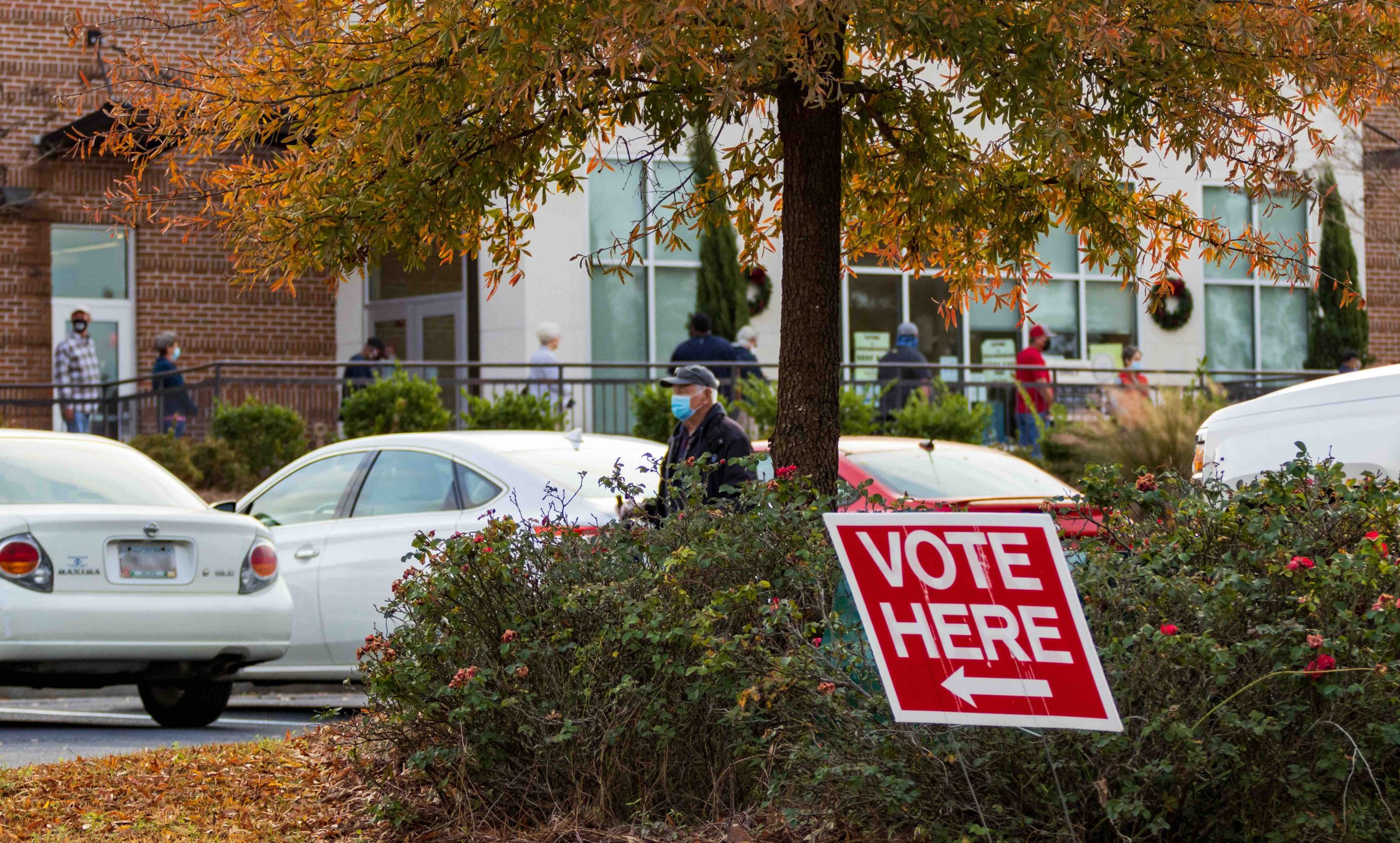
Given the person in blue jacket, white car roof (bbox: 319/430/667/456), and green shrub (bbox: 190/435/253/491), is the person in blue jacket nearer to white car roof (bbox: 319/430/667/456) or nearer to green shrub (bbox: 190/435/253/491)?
green shrub (bbox: 190/435/253/491)

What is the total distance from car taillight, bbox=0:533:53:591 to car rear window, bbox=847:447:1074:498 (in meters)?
4.46

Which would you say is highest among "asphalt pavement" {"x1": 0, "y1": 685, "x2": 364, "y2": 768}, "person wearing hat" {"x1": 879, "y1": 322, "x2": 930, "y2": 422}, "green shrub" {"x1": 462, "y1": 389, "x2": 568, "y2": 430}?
"person wearing hat" {"x1": 879, "y1": 322, "x2": 930, "y2": 422}

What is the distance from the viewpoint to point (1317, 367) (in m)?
24.7

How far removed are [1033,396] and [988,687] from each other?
637 inches

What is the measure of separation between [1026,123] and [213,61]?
3187 mm

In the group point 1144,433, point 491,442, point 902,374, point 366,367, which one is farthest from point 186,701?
point 902,374

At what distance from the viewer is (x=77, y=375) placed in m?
19.7

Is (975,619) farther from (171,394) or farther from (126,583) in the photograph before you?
(171,394)

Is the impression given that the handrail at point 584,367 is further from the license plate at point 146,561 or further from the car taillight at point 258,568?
the license plate at point 146,561

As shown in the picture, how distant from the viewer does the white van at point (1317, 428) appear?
24.8ft

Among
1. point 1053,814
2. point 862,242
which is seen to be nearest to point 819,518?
point 1053,814

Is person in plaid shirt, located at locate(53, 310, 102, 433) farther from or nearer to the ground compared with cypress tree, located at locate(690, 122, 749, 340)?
nearer to the ground

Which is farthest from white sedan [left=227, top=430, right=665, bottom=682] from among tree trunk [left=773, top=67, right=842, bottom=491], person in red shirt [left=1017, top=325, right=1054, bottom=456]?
person in red shirt [left=1017, top=325, right=1054, bottom=456]

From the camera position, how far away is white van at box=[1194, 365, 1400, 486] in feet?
24.8
